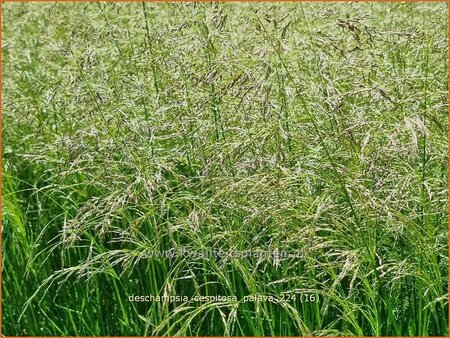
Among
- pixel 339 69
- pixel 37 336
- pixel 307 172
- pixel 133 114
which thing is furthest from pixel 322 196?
pixel 37 336

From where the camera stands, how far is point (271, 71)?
246 centimetres

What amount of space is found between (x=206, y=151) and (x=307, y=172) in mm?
439

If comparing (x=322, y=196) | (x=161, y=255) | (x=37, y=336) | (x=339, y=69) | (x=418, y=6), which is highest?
(x=418, y=6)

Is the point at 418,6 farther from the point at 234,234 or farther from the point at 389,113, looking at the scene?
the point at 234,234

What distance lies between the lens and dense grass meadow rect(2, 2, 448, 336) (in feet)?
7.61

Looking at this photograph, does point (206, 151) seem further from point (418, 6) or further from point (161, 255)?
point (418, 6)

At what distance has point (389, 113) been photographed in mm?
2502

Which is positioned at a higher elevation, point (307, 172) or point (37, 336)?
point (307, 172)

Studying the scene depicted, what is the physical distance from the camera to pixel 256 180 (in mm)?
2291

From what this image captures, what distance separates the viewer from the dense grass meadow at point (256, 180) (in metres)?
2.32

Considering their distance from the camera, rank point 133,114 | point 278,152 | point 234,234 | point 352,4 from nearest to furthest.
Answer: point 278,152
point 234,234
point 133,114
point 352,4

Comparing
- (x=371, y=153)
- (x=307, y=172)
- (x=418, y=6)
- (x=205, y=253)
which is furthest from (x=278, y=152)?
(x=418, y=6)

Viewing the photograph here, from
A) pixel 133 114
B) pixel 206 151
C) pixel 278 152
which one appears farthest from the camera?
pixel 133 114

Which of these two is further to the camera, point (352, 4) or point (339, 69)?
point (352, 4)
